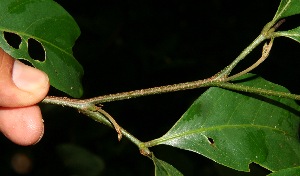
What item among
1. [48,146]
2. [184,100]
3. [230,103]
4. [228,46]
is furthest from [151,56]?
[230,103]

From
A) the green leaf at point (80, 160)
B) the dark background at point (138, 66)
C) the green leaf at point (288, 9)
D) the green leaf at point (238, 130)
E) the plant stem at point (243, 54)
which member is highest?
the green leaf at point (288, 9)

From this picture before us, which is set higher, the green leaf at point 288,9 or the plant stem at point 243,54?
the green leaf at point 288,9

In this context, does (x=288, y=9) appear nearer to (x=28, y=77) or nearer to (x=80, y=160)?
(x=28, y=77)

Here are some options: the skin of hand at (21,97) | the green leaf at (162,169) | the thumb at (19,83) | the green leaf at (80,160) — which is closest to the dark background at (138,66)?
the green leaf at (80,160)

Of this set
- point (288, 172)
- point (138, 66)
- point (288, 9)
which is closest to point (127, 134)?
point (288, 172)

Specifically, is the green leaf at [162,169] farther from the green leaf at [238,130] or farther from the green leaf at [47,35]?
the green leaf at [47,35]

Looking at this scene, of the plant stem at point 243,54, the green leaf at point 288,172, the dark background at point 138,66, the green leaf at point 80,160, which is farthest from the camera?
the dark background at point 138,66

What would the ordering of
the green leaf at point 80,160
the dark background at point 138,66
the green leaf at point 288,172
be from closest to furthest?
the green leaf at point 288,172 → the green leaf at point 80,160 → the dark background at point 138,66
